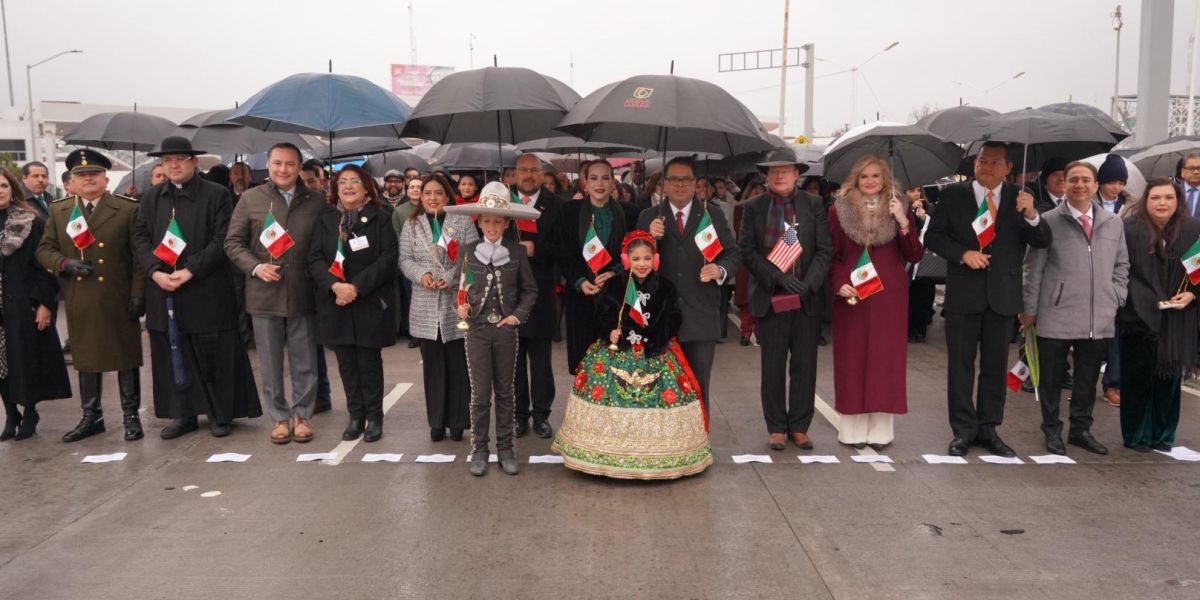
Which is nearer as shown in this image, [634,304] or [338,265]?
[634,304]

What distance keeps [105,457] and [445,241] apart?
273 centimetres

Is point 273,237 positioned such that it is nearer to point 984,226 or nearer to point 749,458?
point 749,458

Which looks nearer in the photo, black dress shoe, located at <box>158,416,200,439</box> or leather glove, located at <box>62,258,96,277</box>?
leather glove, located at <box>62,258,96,277</box>

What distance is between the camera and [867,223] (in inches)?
242

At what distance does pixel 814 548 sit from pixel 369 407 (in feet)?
11.4

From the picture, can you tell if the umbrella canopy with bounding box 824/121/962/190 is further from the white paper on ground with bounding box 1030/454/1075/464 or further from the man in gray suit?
the man in gray suit

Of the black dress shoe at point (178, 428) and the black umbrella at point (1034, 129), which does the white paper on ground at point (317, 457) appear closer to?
the black dress shoe at point (178, 428)

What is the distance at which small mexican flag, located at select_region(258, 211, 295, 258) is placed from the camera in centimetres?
639

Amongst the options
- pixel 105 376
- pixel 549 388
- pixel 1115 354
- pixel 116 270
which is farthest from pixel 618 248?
pixel 105 376

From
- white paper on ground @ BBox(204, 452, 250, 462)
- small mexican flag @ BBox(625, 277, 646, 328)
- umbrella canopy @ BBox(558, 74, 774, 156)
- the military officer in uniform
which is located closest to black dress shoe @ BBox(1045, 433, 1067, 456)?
umbrella canopy @ BBox(558, 74, 774, 156)

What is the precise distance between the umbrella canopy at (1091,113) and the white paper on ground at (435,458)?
4.67 meters

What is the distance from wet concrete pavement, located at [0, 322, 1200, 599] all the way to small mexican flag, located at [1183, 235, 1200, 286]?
122 centimetres

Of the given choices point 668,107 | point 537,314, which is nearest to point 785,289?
point 668,107

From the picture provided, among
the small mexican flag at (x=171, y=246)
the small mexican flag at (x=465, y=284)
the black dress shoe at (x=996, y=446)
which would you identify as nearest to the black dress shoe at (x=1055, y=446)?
the black dress shoe at (x=996, y=446)
